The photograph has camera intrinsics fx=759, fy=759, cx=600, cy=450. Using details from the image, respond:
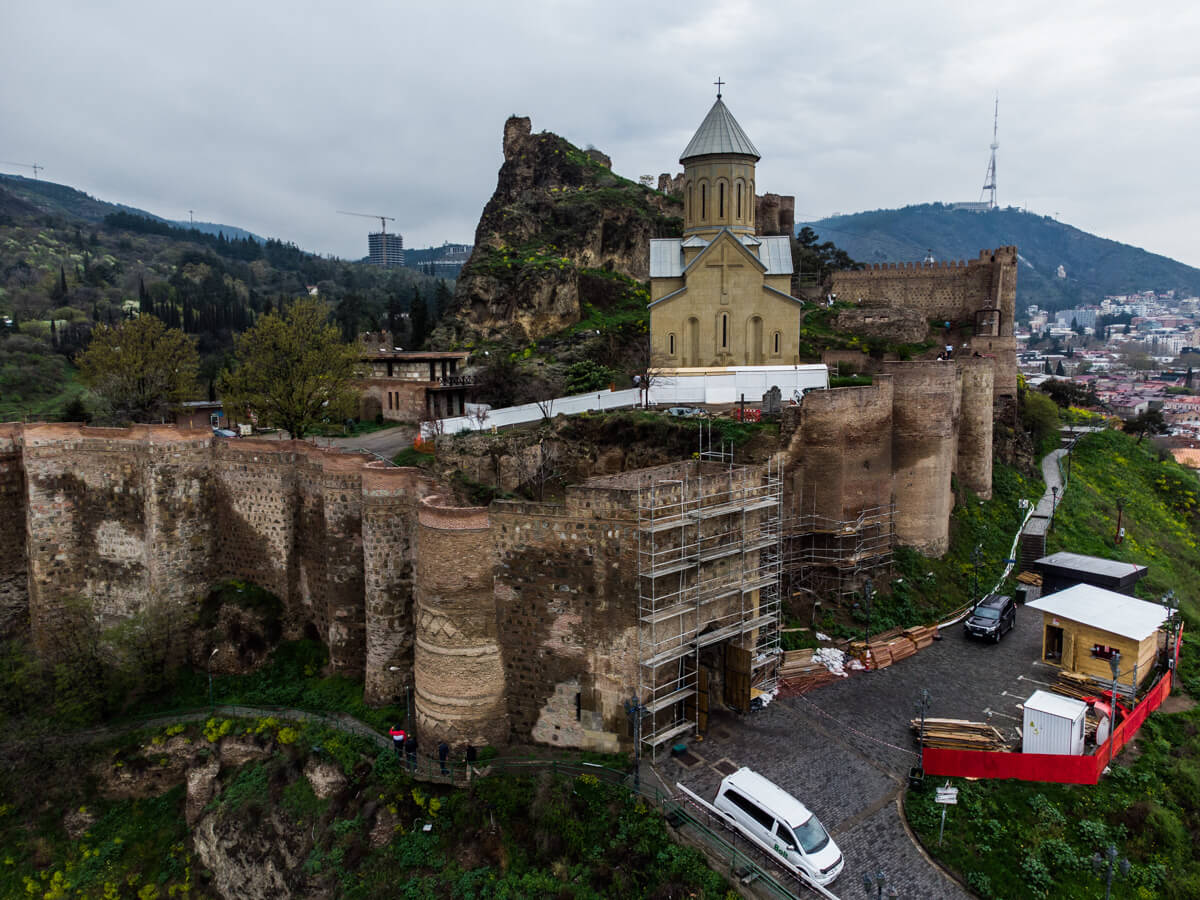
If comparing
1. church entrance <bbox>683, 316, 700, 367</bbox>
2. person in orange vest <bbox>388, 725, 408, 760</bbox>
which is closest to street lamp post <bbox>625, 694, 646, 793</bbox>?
person in orange vest <bbox>388, 725, 408, 760</bbox>

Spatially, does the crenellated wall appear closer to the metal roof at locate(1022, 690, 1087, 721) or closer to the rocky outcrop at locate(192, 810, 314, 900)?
the rocky outcrop at locate(192, 810, 314, 900)

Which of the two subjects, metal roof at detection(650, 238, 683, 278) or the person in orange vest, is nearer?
the person in orange vest

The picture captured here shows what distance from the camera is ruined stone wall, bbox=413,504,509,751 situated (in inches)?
605

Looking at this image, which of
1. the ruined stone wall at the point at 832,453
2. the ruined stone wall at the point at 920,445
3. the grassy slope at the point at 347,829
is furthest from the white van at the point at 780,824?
the ruined stone wall at the point at 920,445

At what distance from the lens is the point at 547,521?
15.1 metres

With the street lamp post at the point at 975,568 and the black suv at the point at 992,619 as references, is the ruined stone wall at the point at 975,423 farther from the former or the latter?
the black suv at the point at 992,619

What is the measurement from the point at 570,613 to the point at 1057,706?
9.64 meters

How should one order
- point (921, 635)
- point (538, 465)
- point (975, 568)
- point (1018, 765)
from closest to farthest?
point (1018, 765) < point (921, 635) < point (538, 465) < point (975, 568)

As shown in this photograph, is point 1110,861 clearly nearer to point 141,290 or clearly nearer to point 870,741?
point 870,741

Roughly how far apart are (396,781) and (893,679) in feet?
38.6

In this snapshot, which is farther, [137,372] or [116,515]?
[137,372]

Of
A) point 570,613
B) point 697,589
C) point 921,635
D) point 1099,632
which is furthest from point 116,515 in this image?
point 1099,632

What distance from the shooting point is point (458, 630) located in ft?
50.8

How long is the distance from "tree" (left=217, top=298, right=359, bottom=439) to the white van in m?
19.4
